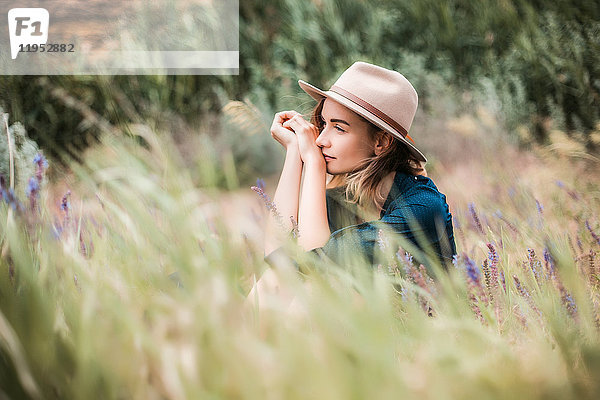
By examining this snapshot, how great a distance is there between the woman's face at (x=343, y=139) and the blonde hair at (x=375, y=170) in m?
0.02

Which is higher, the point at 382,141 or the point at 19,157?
the point at 382,141

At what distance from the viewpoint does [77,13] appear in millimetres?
4395

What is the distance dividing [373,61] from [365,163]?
104 inches

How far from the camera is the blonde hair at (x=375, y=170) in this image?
1.90 meters

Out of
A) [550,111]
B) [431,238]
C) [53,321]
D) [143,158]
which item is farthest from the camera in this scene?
[550,111]

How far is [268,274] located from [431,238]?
515 mm

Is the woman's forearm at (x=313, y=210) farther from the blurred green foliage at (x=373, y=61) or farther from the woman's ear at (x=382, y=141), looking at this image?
the blurred green foliage at (x=373, y=61)

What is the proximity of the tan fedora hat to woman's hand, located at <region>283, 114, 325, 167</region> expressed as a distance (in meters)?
0.14

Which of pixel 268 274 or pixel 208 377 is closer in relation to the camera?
pixel 208 377

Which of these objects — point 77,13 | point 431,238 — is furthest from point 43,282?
point 77,13

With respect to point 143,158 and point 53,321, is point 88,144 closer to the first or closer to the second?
point 143,158

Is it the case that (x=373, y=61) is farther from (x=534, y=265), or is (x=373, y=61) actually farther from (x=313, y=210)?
(x=534, y=265)

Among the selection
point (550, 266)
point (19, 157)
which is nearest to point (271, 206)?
point (550, 266)

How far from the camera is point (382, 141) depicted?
193 cm
